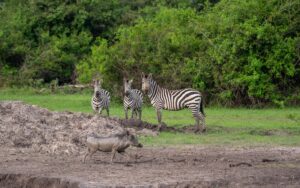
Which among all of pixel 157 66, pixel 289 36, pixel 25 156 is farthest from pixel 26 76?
pixel 25 156

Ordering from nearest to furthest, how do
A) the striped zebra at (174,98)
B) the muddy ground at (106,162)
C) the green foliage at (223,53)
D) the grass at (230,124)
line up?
1. the muddy ground at (106,162)
2. the grass at (230,124)
3. the striped zebra at (174,98)
4. the green foliage at (223,53)

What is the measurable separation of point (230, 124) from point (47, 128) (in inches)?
261

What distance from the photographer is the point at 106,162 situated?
14.5 metres

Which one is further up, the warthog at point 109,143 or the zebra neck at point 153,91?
the warthog at point 109,143

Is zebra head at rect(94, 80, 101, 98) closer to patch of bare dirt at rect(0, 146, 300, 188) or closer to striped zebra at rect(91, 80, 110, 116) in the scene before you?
striped zebra at rect(91, 80, 110, 116)

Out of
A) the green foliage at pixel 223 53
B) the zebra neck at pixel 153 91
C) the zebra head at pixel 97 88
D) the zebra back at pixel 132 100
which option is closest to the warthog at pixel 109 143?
the zebra neck at pixel 153 91

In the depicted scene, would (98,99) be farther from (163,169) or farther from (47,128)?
(163,169)

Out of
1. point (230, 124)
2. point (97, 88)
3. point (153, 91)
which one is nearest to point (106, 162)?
point (230, 124)

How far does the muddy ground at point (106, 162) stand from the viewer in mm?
12227

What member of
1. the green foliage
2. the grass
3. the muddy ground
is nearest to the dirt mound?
the muddy ground

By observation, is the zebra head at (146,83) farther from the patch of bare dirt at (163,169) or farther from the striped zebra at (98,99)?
the patch of bare dirt at (163,169)

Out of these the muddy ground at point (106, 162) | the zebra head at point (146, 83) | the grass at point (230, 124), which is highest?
the muddy ground at point (106, 162)

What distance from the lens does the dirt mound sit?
16.4m

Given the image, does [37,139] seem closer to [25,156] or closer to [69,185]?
[25,156]
